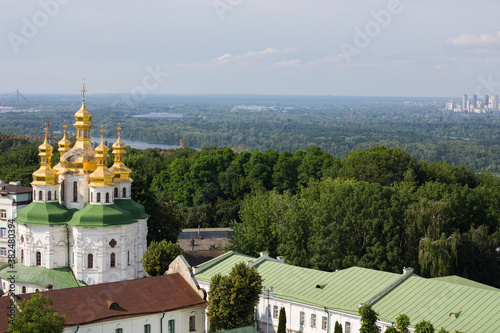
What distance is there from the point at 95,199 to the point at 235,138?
5625 inches

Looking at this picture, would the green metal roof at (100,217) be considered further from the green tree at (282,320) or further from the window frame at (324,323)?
the window frame at (324,323)

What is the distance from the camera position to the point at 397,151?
217 feet

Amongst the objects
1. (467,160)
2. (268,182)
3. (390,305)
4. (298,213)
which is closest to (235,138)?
(467,160)

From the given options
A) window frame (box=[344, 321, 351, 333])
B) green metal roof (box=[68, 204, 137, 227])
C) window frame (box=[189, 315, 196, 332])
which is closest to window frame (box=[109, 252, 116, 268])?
green metal roof (box=[68, 204, 137, 227])

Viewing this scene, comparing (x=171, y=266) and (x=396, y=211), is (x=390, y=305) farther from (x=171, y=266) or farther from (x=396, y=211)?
(x=396, y=211)

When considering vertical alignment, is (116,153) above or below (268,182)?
above

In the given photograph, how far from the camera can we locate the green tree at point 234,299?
31.2 metres

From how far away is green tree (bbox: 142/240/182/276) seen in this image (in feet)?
123

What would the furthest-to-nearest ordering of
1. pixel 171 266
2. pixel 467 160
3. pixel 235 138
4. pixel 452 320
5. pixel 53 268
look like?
1. pixel 235 138
2. pixel 467 160
3. pixel 53 268
4. pixel 171 266
5. pixel 452 320

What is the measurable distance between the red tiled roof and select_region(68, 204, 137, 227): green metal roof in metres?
6.18

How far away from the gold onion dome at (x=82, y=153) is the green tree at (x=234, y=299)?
41.3 feet

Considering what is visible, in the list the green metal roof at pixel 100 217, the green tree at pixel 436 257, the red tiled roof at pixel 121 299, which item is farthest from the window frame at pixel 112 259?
the green tree at pixel 436 257

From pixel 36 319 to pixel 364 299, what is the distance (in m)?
12.5

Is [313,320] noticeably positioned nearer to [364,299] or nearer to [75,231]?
[364,299]
